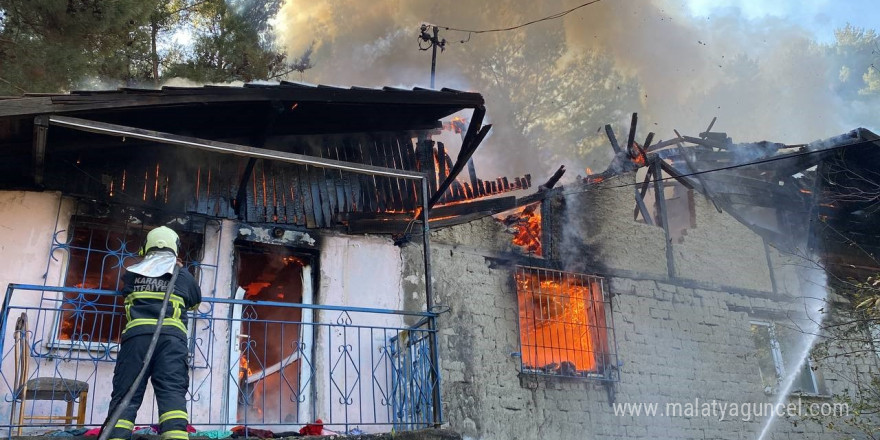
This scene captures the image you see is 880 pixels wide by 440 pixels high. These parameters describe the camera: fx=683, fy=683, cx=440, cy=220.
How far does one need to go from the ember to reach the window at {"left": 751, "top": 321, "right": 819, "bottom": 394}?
4177mm

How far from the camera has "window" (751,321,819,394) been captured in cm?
1093

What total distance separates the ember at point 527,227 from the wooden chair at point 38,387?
18.7 feet

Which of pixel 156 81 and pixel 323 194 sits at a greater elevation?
pixel 156 81

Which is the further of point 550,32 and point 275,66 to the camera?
point 550,32

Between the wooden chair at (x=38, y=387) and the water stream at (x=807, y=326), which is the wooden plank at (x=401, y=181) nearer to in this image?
the wooden chair at (x=38, y=387)

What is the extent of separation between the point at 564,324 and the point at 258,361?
4288 millimetres

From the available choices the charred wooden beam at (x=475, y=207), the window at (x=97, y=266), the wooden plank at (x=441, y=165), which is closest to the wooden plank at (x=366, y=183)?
the charred wooden beam at (x=475, y=207)

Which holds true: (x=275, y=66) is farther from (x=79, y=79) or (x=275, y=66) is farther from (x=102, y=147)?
(x=102, y=147)

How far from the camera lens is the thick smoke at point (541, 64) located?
756 inches

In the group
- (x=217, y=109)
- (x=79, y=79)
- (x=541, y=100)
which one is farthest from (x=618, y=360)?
(x=541, y=100)

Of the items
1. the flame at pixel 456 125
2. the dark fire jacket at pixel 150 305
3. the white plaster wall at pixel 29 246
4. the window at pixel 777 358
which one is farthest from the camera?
the window at pixel 777 358

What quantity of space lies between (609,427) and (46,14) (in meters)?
9.50

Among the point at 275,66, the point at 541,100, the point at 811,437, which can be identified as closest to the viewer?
the point at 811,437

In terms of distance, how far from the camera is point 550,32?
21312mm
